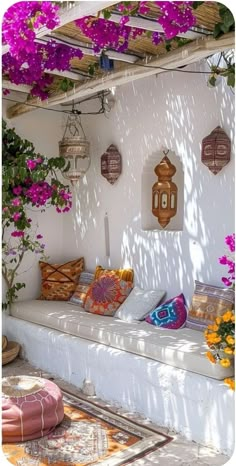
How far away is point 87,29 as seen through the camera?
3.26 m

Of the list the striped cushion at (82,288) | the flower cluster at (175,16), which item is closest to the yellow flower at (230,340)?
the flower cluster at (175,16)

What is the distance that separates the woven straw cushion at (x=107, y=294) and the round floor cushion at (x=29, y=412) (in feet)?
4.53

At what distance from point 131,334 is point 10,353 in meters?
1.58

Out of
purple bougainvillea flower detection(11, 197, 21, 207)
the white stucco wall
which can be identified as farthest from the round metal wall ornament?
purple bougainvillea flower detection(11, 197, 21, 207)

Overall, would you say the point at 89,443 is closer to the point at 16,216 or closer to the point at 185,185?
the point at 185,185

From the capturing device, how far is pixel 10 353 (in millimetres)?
5164

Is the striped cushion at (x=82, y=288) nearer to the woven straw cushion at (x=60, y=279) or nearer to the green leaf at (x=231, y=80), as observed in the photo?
the woven straw cushion at (x=60, y=279)

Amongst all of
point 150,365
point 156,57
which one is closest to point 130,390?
point 150,365

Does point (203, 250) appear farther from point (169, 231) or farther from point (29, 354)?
point (29, 354)

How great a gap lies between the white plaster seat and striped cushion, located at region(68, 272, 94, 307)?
84 millimetres

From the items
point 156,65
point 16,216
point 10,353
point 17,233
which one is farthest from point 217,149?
point 10,353

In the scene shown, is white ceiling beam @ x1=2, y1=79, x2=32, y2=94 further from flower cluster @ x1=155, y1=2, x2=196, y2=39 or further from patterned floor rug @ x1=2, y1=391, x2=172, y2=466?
patterned floor rug @ x1=2, y1=391, x2=172, y2=466

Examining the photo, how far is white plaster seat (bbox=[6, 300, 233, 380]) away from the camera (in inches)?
142

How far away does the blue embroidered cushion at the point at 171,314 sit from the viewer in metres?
4.38
